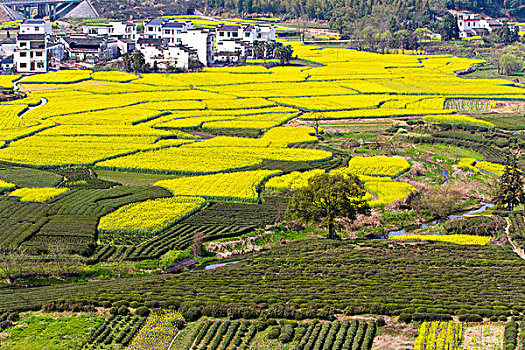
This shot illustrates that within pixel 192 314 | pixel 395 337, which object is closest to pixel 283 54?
pixel 192 314

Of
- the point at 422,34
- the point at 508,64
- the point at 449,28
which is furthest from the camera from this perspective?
the point at 422,34

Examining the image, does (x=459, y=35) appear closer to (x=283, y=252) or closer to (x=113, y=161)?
(x=113, y=161)

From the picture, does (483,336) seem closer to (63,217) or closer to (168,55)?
(63,217)

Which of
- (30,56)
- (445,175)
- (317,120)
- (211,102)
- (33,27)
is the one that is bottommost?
(445,175)

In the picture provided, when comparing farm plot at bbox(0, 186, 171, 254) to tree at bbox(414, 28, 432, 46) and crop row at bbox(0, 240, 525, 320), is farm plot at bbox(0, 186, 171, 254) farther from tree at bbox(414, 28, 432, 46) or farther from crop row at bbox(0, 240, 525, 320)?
tree at bbox(414, 28, 432, 46)

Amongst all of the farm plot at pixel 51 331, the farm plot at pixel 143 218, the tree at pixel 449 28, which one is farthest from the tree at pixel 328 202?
the tree at pixel 449 28

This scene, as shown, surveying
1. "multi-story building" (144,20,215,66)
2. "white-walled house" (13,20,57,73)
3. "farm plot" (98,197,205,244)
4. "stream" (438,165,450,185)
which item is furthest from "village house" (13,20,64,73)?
"stream" (438,165,450,185)
